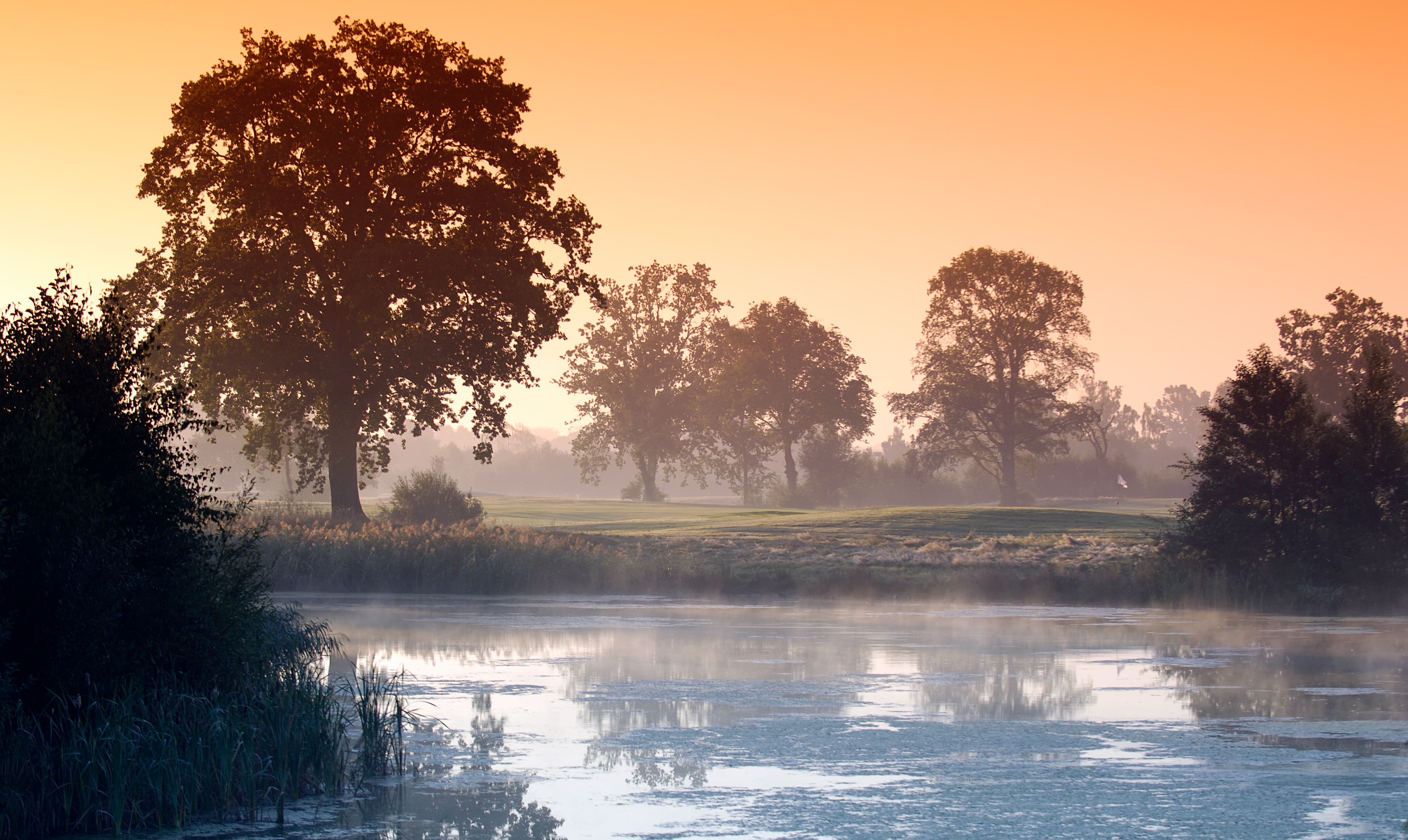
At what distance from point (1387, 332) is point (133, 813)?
211ft

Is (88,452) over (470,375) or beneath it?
beneath

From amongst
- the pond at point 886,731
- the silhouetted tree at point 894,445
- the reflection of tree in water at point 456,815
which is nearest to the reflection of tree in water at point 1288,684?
the pond at point 886,731

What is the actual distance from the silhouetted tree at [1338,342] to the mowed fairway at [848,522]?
9978 millimetres

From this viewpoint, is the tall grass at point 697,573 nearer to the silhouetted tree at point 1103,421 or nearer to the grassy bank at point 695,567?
the grassy bank at point 695,567

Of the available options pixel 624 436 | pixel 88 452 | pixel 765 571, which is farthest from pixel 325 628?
pixel 624 436

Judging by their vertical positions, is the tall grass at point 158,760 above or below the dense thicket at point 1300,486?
below

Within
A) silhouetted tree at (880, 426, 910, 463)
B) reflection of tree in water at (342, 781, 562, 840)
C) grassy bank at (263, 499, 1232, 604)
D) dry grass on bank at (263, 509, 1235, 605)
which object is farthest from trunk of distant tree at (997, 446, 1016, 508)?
silhouetted tree at (880, 426, 910, 463)

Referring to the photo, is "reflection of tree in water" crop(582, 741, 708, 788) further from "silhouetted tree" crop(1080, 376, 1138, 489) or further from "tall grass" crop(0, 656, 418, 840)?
"silhouetted tree" crop(1080, 376, 1138, 489)

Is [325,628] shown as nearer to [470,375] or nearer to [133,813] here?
[133,813]

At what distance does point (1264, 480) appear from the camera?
2717 cm

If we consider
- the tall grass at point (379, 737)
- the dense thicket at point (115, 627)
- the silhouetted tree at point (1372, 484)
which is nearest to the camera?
the dense thicket at point (115, 627)

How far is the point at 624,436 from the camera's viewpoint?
75.1 metres

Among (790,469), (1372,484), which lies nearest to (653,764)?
(1372,484)

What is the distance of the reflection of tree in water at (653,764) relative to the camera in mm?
10211
